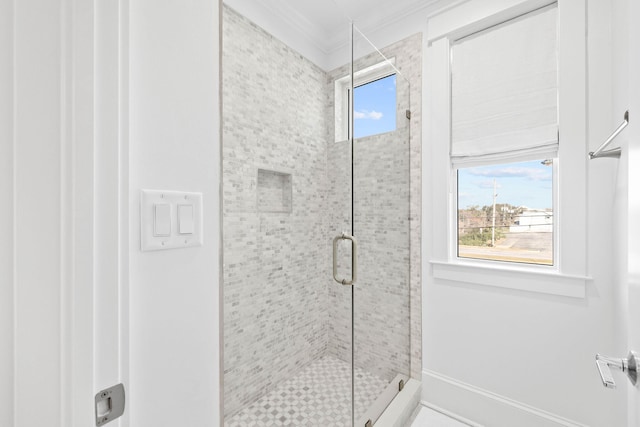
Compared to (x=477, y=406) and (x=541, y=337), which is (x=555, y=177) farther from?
(x=477, y=406)

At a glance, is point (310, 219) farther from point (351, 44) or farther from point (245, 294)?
point (351, 44)

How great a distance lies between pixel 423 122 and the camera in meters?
1.91

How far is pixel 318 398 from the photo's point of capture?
1.68 m

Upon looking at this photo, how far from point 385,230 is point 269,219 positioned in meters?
0.81

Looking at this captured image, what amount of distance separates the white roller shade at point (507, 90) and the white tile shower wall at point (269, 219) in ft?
3.09

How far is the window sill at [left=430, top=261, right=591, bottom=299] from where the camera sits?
4.66ft

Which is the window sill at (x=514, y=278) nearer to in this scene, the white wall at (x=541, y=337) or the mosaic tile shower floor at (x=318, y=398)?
the white wall at (x=541, y=337)
